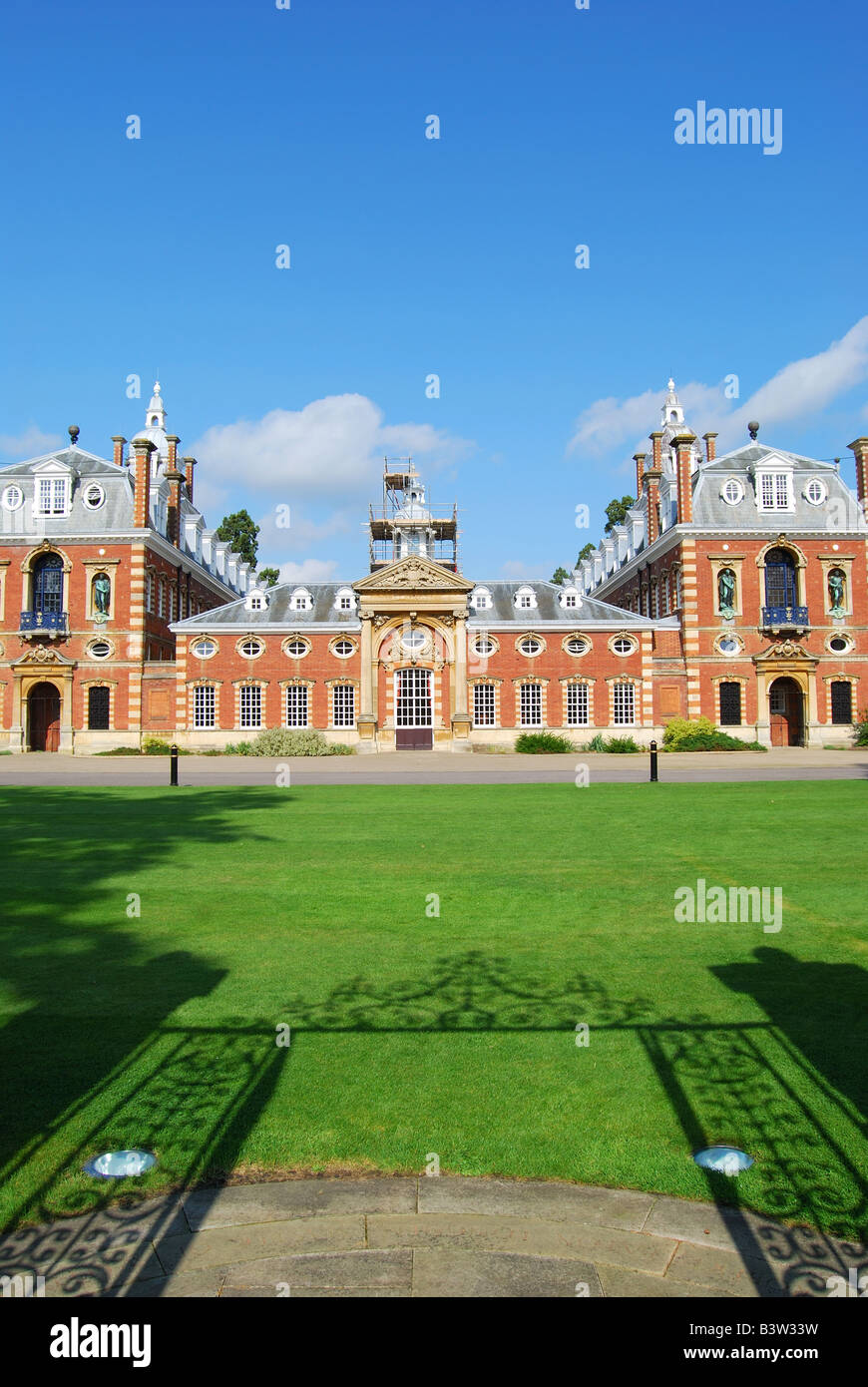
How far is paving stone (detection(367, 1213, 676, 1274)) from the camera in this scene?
3861 millimetres

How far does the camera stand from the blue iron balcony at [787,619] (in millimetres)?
45156

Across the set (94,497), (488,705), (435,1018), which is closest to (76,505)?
(94,497)

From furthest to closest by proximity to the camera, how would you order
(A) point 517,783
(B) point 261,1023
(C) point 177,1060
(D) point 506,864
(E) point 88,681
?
1. (E) point 88,681
2. (A) point 517,783
3. (D) point 506,864
4. (B) point 261,1023
5. (C) point 177,1060

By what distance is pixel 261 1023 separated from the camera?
20.9 feet

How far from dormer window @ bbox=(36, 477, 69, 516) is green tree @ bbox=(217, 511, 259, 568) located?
2628cm

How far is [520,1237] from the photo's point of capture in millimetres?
3982

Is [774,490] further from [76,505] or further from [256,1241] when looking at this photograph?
[256,1241]

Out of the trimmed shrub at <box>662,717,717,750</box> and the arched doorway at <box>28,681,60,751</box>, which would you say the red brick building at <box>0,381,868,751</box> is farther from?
the trimmed shrub at <box>662,717,717,750</box>

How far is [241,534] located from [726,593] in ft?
139

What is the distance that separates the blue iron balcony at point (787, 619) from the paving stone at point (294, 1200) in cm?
4453

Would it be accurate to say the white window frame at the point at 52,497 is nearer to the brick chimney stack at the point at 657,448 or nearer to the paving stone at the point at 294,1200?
the brick chimney stack at the point at 657,448

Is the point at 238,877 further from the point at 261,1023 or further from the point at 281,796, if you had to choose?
the point at 281,796
